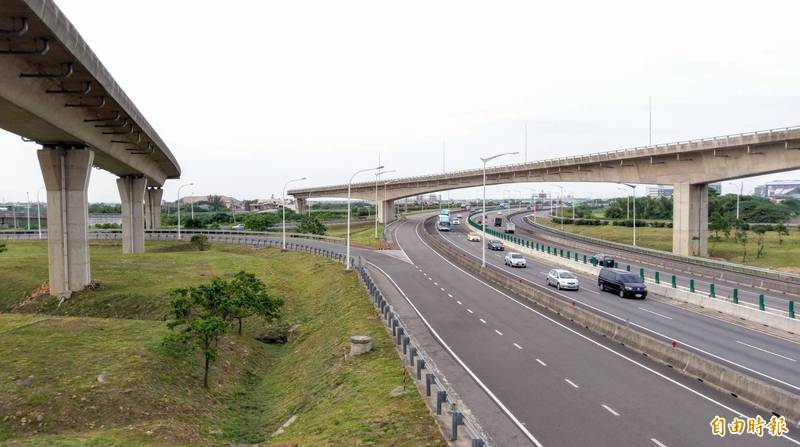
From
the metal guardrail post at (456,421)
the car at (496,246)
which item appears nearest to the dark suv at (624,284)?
the metal guardrail post at (456,421)

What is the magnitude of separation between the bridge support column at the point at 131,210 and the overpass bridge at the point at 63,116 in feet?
27.7

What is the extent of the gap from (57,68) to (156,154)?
36683 millimetres

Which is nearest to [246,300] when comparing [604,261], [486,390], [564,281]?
[486,390]

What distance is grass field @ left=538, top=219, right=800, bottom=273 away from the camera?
60350 millimetres

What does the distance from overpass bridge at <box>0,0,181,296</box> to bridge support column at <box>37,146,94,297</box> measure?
0.06m


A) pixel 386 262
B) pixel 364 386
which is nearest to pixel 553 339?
pixel 364 386

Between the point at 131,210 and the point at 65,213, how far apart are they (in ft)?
94.7

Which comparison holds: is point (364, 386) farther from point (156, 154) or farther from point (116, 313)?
point (156, 154)

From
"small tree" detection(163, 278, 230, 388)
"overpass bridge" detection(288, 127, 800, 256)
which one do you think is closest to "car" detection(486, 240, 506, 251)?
"overpass bridge" detection(288, 127, 800, 256)

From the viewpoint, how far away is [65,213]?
133 ft

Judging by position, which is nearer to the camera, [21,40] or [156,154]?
[21,40]

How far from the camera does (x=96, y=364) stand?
76.8 ft

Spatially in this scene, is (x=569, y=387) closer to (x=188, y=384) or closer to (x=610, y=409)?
(x=610, y=409)

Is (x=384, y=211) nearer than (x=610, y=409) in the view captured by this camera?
No
